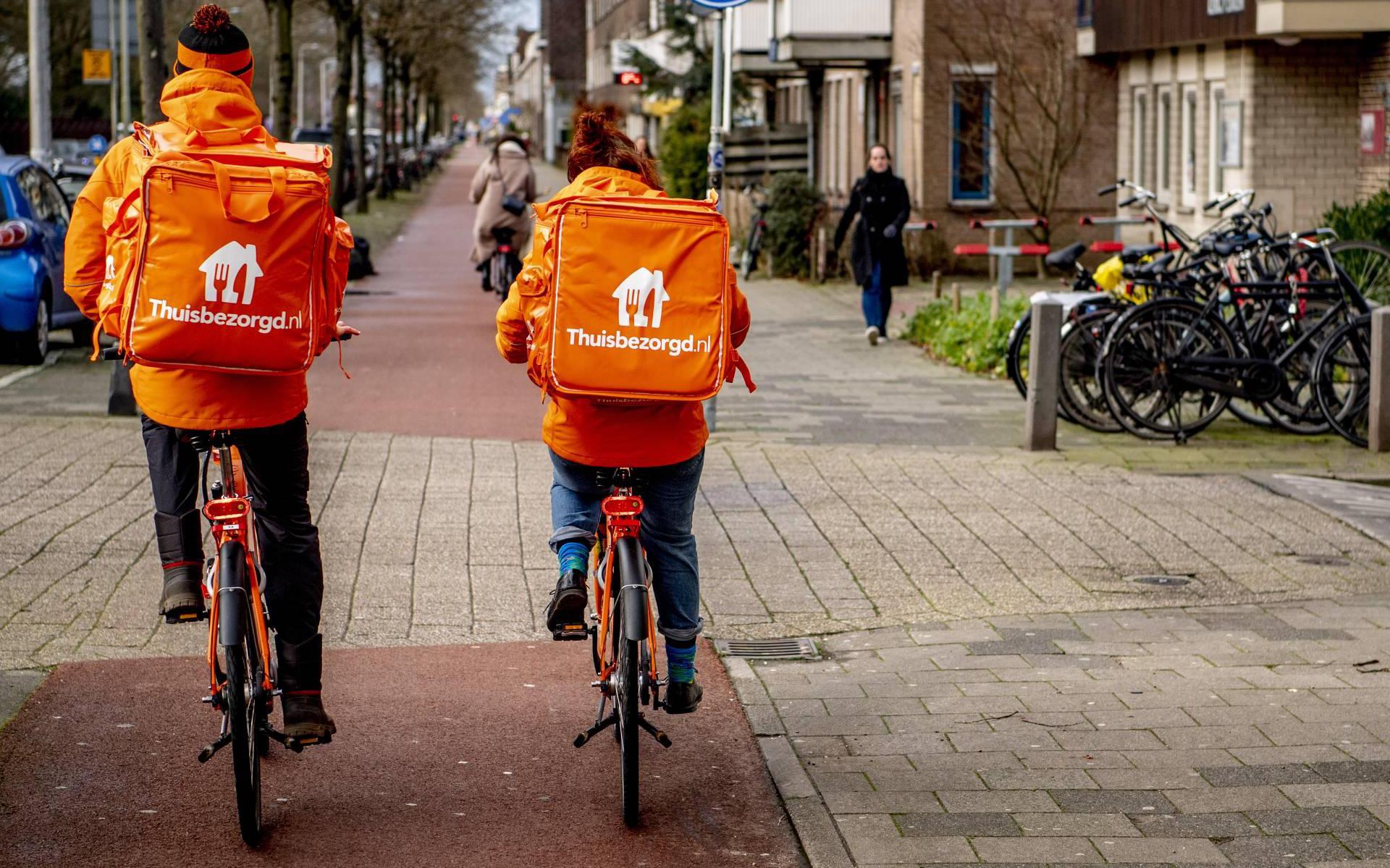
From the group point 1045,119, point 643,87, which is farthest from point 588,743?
point 643,87

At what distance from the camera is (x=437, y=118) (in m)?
128

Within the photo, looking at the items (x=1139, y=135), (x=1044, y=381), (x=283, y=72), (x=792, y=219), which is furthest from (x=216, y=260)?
(x=283, y=72)

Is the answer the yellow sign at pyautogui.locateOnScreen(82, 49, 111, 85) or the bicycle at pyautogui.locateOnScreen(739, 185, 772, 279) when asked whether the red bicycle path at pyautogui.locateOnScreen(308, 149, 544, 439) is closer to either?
the bicycle at pyautogui.locateOnScreen(739, 185, 772, 279)

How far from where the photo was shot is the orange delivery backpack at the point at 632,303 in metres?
4.80

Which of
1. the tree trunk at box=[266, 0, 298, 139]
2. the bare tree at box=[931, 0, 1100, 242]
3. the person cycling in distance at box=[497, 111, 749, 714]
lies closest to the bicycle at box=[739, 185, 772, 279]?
the bare tree at box=[931, 0, 1100, 242]

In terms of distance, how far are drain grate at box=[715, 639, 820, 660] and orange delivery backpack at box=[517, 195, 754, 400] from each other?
6.93ft

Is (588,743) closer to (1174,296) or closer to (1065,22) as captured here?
(1174,296)

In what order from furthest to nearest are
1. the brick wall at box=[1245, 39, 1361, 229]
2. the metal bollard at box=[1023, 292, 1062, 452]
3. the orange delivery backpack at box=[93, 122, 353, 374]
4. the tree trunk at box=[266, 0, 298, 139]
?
the tree trunk at box=[266, 0, 298, 139], the brick wall at box=[1245, 39, 1361, 229], the metal bollard at box=[1023, 292, 1062, 452], the orange delivery backpack at box=[93, 122, 353, 374]

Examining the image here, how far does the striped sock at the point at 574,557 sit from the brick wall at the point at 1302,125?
61.8 feet

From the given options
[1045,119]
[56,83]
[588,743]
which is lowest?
[588,743]

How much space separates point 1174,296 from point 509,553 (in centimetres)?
507

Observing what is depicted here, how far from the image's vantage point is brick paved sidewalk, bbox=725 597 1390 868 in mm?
4820

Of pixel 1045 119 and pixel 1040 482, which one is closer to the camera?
pixel 1040 482

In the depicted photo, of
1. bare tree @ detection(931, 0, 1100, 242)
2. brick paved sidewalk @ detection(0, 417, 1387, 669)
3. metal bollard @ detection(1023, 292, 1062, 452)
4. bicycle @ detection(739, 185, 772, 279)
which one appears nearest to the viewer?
brick paved sidewalk @ detection(0, 417, 1387, 669)
